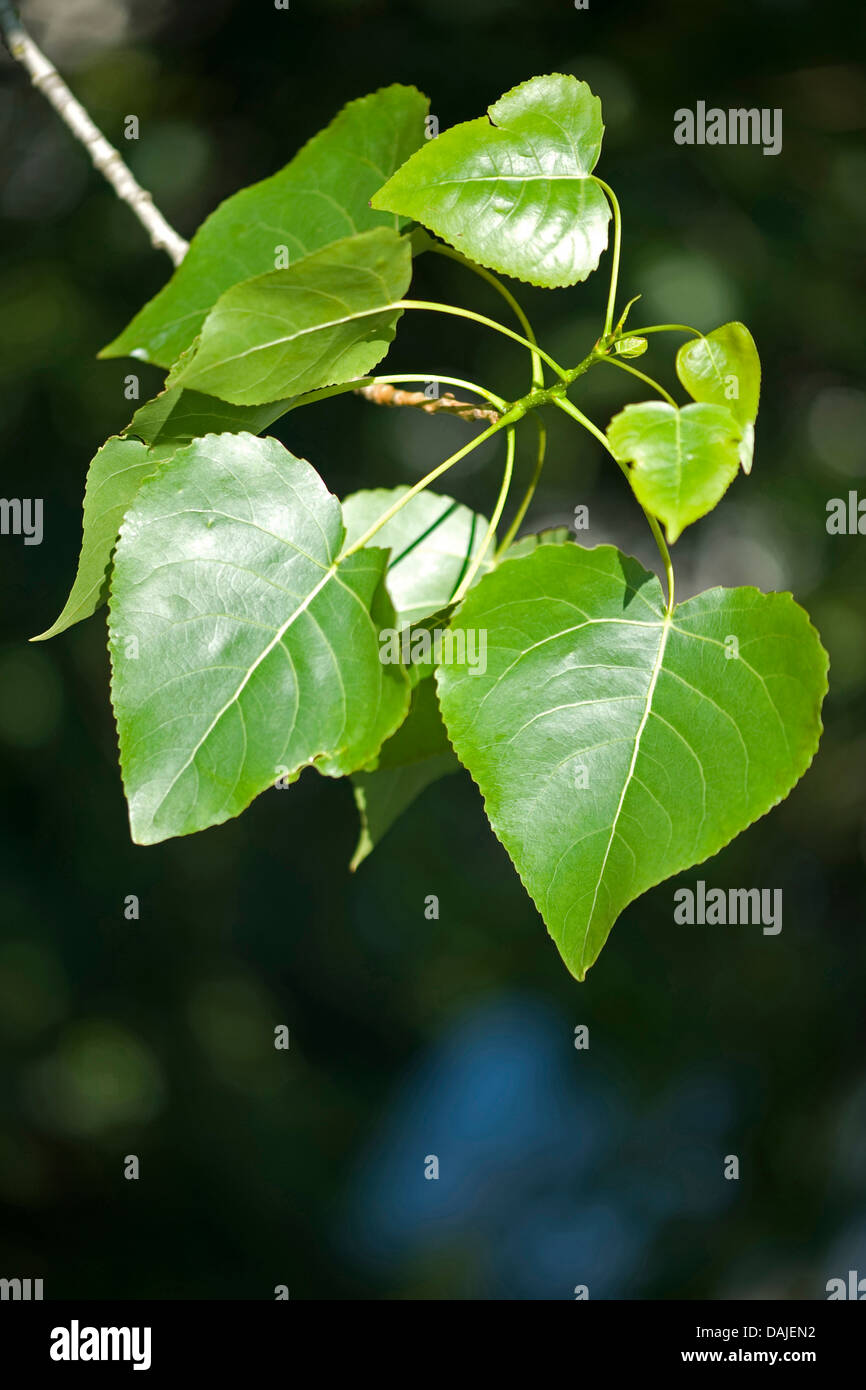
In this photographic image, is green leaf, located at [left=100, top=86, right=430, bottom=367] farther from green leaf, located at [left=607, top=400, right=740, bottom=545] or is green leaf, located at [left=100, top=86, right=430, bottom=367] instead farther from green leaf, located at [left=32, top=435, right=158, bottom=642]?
green leaf, located at [left=607, top=400, right=740, bottom=545]

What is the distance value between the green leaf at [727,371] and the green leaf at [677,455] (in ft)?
0.11

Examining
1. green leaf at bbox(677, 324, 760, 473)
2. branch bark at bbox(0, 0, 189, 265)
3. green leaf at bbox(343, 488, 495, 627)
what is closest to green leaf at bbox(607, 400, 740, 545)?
green leaf at bbox(677, 324, 760, 473)

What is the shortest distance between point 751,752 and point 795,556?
115 centimetres

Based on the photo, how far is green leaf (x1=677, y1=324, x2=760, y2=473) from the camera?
19.5 inches

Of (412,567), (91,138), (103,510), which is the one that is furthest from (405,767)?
(91,138)

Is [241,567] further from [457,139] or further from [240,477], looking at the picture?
[457,139]

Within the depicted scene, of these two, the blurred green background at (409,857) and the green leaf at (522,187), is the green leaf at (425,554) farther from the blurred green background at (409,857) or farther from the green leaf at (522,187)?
the blurred green background at (409,857)

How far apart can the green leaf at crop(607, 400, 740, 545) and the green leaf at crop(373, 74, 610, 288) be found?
9 centimetres

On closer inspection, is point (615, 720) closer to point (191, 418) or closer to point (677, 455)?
point (677, 455)

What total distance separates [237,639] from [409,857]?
48.9 inches

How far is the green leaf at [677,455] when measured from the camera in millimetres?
450

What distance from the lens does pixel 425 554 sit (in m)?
0.72

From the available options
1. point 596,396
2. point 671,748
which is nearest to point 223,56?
point 596,396

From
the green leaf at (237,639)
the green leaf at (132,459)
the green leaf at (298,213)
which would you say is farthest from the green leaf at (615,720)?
the green leaf at (298,213)
